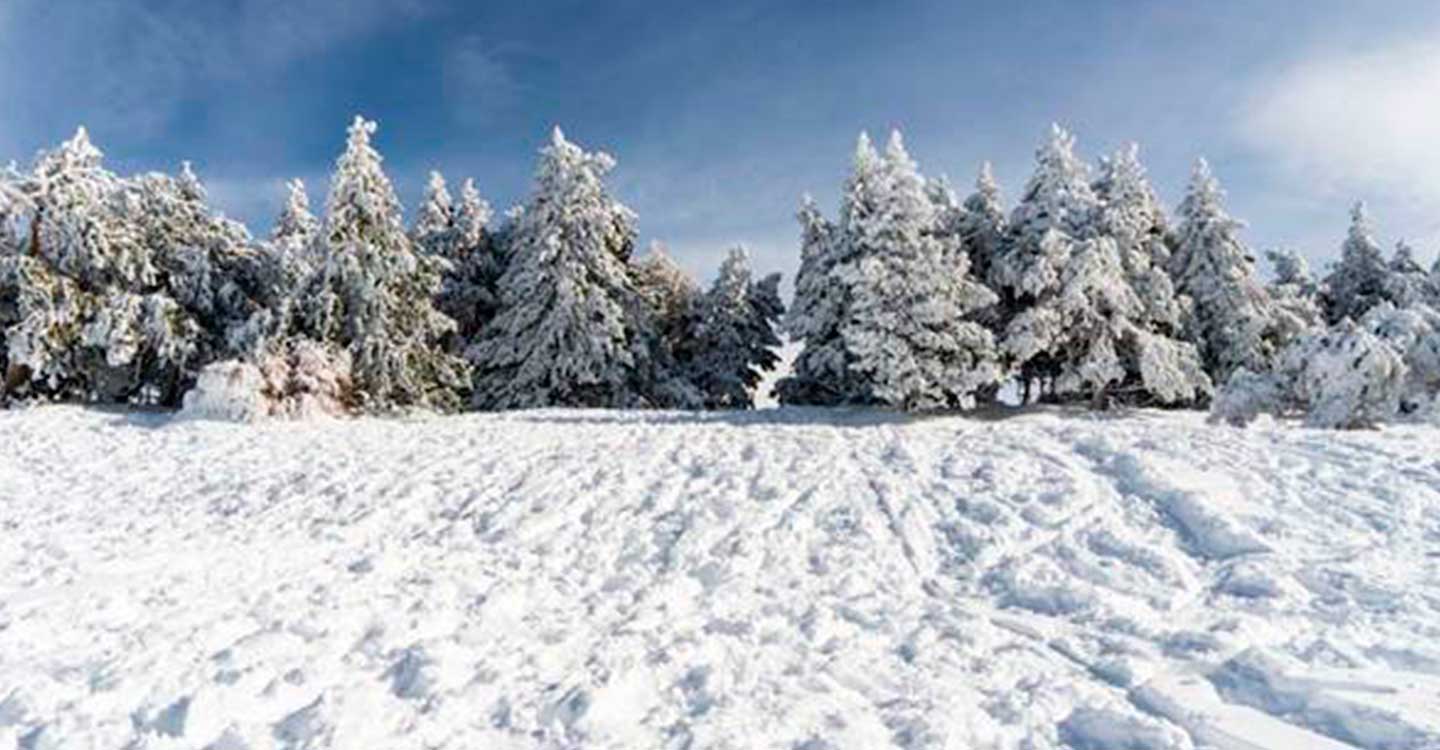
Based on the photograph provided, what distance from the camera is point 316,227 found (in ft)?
87.4

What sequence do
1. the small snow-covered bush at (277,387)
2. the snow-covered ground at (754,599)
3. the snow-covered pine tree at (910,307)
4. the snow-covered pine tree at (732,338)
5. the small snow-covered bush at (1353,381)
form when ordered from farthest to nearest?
1. the snow-covered pine tree at (732,338)
2. the snow-covered pine tree at (910,307)
3. the small snow-covered bush at (277,387)
4. the small snow-covered bush at (1353,381)
5. the snow-covered ground at (754,599)

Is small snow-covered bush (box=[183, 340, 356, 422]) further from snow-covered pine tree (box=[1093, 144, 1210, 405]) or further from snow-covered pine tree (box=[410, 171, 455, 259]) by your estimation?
snow-covered pine tree (box=[1093, 144, 1210, 405])

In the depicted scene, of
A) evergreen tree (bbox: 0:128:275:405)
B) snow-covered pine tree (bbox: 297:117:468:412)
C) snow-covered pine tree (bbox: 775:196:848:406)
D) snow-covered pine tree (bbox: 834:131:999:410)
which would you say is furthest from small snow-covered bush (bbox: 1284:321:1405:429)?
evergreen tree (bbox: 0:128:275:405)

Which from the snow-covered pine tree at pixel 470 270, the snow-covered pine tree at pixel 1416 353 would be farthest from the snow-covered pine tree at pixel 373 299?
the snow-covered pine tree at pixel 1416 353

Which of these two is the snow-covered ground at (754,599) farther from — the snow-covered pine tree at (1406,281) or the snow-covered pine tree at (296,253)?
the snow-covered pine tree at (1406,281)

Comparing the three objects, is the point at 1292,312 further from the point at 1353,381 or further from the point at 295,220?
the point at 295,220

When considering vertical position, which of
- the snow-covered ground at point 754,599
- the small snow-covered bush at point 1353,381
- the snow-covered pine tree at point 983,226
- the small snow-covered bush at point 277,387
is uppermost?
the snow-covered pine tree at point 983,226

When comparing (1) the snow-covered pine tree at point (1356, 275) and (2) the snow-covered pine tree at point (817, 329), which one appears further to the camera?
(1) the snow-covered pine tree at point (1356, 275)

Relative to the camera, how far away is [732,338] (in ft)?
117

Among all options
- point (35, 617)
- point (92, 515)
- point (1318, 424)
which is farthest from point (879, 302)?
point (35, 617)

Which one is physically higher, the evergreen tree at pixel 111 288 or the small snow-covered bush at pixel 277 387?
the evergreen tree at pixel 111 288

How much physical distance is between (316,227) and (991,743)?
2530cm

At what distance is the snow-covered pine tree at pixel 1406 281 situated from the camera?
107 feet

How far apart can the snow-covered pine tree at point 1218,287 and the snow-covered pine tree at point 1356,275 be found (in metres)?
9.18
